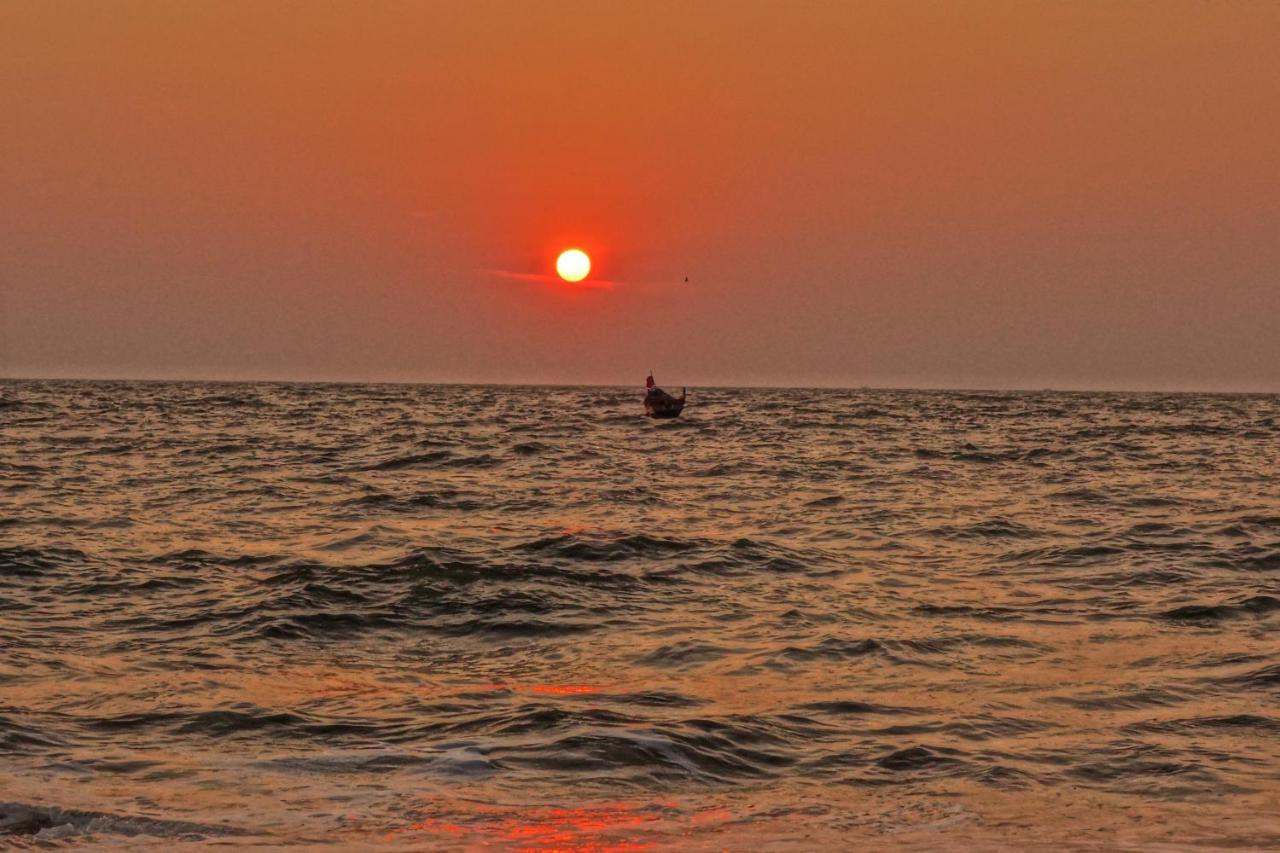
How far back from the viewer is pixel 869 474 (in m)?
40.7

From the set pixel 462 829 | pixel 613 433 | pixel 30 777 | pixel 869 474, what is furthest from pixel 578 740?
pixel 613 433

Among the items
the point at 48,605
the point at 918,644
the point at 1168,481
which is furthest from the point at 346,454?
the point at 918,644

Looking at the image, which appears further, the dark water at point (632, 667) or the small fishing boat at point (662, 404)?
the small fishing boat at point (662, 404)

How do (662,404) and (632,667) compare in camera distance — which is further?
(662,404)

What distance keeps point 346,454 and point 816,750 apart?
3707 cm

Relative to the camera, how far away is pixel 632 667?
46.9 ft

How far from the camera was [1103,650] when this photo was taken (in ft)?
49.9

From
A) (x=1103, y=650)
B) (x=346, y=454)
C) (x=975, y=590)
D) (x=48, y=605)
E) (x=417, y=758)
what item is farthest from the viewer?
(x=346, y=454)

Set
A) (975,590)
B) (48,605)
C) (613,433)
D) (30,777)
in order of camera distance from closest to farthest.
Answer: (30,777)
(48,605)
(975,590)
(613,433)

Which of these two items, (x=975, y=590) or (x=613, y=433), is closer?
(x=975, y=590)

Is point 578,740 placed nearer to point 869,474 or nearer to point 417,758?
point 417,758

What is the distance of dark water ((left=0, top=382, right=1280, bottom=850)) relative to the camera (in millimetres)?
9266

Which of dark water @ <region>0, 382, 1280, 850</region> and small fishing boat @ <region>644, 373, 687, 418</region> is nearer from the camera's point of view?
dark water @ <region>0, 382, 1280, 850</region>

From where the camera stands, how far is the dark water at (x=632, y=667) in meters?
9.27
